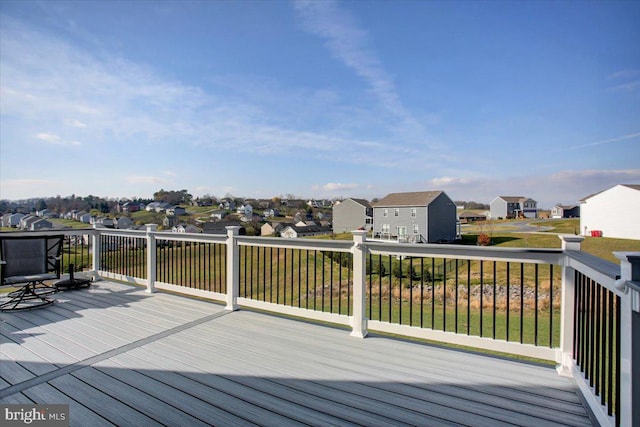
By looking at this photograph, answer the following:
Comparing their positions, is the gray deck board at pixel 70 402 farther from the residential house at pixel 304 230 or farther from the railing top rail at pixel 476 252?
the residential house at pixel 304 230

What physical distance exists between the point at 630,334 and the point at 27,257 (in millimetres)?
6459

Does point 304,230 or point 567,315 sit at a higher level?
point 567,315

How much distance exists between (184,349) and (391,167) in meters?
27.2

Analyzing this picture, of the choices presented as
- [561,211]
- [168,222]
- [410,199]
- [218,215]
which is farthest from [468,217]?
[168,222]

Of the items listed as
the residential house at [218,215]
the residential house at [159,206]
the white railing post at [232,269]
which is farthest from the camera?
the residential house at [218,215]

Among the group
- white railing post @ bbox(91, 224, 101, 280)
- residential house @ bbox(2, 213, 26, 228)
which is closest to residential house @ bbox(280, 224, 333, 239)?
white railing post @ bbox(91, 224, 101, 280)

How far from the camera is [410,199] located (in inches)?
1284

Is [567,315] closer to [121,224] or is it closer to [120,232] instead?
[120,232]

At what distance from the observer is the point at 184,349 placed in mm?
3076

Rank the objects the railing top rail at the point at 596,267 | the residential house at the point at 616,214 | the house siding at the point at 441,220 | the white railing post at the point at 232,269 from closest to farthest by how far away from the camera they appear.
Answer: the railing top rail at the point at 596,267
the white railing post at the point at 232,269
the residential house at the point at 616,214
the house siding at the point at 441,220

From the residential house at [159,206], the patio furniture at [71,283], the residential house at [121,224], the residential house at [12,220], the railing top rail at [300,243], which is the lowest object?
the patio furniture at [71,283]

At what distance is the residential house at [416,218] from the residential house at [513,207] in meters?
Result: 5.21

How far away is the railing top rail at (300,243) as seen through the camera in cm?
351

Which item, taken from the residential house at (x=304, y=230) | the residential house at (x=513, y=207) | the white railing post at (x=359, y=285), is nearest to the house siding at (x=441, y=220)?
the residential house at (x=513, y=207)
